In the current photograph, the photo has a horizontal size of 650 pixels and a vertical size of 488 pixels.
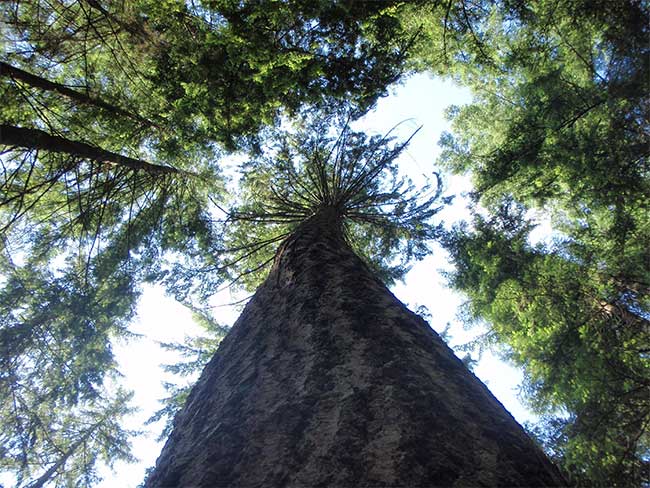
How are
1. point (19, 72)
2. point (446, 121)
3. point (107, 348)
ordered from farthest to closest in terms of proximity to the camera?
point (446, 121) < point (107, 348) < point (19, 72)

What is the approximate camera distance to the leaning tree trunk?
1.48 metres

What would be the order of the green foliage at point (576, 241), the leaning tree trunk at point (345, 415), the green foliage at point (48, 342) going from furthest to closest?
the green foliage at point (48, 342) → the green foliage at point (576, 241) → the leaning tree trunk at point (345, 415)

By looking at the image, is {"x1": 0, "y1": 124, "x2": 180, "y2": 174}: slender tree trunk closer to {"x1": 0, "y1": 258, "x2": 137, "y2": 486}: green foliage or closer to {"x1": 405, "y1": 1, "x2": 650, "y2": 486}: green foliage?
{"x1": 0, "y1": 258, "x2": 137, "y2": 486}: green foliage

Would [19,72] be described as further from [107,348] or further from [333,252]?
[107,348]

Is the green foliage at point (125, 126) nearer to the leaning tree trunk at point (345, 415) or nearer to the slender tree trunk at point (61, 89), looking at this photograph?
the slender tree trunk at point (61, 89)

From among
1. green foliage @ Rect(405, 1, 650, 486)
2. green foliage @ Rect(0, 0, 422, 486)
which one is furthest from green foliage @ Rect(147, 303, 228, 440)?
green foliage @ Rect(405, 1, 650, 486)

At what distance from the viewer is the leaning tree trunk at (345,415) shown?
1480 millimetres

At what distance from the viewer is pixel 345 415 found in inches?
69.7

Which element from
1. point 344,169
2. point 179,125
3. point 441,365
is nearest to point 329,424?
point 441,365

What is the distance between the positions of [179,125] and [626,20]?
→ 641cm

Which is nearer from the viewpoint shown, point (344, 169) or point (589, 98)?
point (589, 98)

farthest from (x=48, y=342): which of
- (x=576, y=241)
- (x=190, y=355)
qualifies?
(x=576, y=241)

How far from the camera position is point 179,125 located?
655cm

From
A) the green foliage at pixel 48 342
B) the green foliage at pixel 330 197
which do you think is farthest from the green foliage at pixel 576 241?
the green foliage at pixel 48 342
